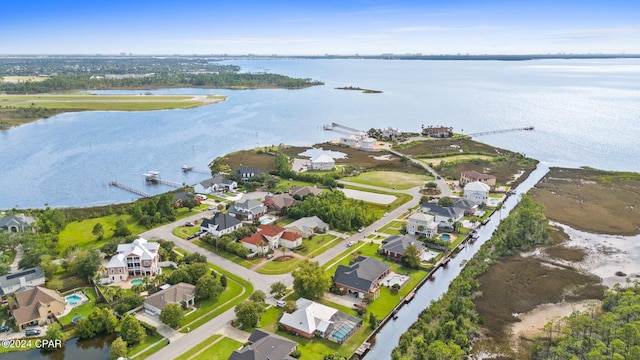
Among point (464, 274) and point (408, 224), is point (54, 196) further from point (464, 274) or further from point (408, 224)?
point (464, 274)

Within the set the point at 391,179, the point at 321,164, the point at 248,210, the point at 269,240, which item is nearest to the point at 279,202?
the point at 248,210

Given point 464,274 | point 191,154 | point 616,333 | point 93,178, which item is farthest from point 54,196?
point 616,333

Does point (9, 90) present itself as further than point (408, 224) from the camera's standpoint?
Yes

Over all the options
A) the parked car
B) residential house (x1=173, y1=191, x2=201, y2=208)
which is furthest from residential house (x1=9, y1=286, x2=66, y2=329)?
residential house (x1=173, y1=191, x2=201, y2=208)

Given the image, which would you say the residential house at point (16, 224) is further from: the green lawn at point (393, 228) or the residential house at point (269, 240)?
the green lawn at point (393, 228)

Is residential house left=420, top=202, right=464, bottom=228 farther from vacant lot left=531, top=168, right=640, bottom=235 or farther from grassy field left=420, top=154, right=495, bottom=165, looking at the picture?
grassy field left=420, top=154, right=495, bottom=165

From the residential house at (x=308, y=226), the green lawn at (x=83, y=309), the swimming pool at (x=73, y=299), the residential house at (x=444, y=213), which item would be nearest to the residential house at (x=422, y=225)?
the residential house at (x=444, y=213)
